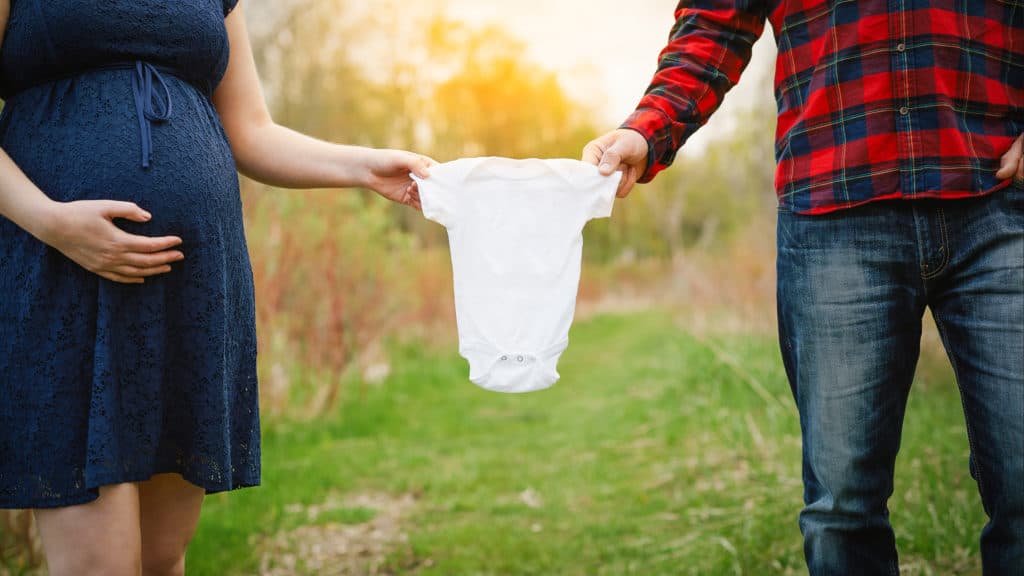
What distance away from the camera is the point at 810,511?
6.05 ft

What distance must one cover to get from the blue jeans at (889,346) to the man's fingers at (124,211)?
147cm

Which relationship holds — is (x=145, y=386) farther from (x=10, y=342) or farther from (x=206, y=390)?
(x=10, y=342)

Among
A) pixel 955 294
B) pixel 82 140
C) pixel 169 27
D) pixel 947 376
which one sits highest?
pixel 169 27

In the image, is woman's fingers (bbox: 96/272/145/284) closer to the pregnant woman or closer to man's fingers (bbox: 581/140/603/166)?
the pregnant woman

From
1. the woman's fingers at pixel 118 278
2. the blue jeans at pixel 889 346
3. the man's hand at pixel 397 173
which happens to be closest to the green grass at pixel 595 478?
the blue jeans at pixel 889 346

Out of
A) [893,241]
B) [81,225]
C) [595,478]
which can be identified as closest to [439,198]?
[81,225]

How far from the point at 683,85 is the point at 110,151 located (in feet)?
4.79

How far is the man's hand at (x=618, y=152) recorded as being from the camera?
2096 millimetres

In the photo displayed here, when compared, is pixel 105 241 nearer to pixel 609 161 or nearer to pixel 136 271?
pixel 136 271

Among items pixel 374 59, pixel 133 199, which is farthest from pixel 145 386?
pixel 374 59

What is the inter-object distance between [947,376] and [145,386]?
530 centimetres

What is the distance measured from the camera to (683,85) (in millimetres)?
2172

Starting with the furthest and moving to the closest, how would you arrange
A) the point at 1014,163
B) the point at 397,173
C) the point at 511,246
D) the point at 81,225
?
1. the point at 397,173
2. the point at 511,246
3. the point at 1014,163
4. the point at 81,225

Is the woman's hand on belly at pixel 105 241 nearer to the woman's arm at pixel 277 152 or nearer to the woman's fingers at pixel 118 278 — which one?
the woman's fingers at pixel 118 278
